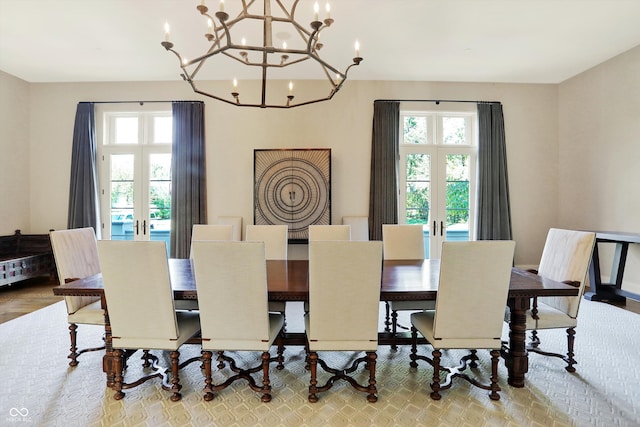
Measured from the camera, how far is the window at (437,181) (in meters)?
4.93

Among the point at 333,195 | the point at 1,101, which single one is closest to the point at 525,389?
the point at 333,195

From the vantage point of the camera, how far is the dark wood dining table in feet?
5.99

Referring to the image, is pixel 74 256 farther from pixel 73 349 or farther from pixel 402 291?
pixel 402 291

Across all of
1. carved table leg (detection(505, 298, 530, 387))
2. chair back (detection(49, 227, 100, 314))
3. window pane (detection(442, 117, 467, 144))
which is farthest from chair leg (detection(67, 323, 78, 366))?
window pane (detection(442, 117, 467, 144))

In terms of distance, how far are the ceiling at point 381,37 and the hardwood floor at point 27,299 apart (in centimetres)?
318

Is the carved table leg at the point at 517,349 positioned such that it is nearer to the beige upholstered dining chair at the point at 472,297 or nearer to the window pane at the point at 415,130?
the beige upholstered dining chair at the point at 472,297

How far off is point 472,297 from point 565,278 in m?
0.99

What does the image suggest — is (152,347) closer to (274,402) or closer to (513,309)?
(274,402)

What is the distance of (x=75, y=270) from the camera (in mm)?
2391

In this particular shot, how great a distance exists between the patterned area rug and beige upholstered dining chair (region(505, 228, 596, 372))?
12.5 inches

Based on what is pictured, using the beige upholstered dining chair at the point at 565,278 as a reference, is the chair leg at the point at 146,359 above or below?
below

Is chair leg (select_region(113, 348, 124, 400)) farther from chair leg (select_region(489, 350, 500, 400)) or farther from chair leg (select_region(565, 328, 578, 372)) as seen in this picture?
chair leg (select_region(565, 328, 578, 372))

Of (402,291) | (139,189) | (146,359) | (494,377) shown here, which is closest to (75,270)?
(146,359)

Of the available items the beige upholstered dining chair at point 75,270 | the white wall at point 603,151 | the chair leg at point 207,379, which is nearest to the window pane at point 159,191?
the beige upholstered dining chair at point 75,270
